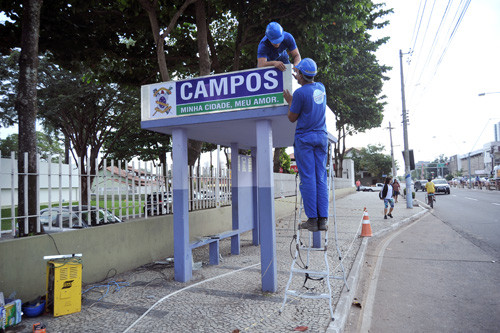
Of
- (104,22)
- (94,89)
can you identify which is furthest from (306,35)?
(94,89)

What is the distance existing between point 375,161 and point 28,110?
2694 inches

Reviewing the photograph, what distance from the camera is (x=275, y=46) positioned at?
5031 mm

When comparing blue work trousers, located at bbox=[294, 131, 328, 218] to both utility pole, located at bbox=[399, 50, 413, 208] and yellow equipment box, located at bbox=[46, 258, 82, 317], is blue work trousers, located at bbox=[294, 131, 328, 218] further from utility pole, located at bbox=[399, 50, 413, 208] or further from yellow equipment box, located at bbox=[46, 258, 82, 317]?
utility pole, located at bbox=[399, 50, 413, 208]

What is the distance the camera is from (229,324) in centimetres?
353

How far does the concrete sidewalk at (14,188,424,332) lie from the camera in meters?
3.56

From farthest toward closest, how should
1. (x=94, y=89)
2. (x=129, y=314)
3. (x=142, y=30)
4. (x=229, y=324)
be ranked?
(x=94, y=89) → (x=142, y=30) → (x=129, y=314) → (x=229, y=324)

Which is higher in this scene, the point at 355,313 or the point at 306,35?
the point at 306,35

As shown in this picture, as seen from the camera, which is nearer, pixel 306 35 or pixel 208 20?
pixel 306 35

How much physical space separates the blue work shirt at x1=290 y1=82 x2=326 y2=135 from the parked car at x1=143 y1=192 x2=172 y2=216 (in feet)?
13.7

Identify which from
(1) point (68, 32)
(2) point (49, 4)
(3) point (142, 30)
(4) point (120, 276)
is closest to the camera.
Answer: (4) point (120, 276)

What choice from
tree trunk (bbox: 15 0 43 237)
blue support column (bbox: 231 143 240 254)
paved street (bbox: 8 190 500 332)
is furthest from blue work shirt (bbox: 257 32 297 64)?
tree trunk (bbox: 15 0 43 237)

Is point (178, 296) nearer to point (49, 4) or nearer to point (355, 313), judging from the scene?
point (355, 313)

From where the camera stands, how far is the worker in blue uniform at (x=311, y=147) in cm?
389

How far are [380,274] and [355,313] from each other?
205 cm
